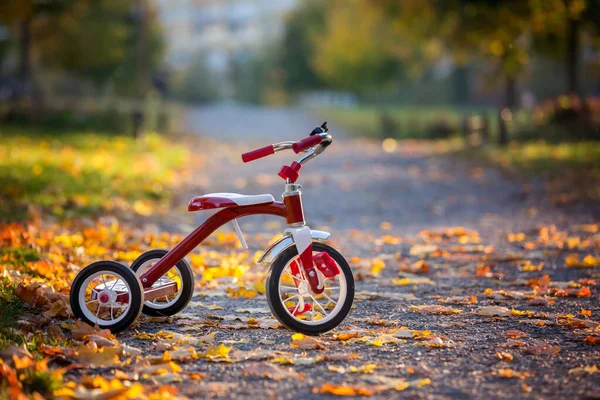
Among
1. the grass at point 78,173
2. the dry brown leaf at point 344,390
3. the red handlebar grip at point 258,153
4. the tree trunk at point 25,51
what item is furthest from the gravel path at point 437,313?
the tree trunk at point 25,51

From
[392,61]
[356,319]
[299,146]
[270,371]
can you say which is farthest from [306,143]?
[392,61]

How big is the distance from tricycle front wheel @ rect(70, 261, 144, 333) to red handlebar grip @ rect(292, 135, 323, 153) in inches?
45.8

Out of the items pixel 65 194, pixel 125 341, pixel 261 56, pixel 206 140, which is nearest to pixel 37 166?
pixel 65 194

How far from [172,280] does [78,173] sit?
8335 mm

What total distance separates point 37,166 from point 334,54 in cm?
3295

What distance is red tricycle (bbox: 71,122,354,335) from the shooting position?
4.72 metres

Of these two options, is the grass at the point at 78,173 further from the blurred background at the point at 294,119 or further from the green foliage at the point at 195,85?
the green foliage at the point at 195,85

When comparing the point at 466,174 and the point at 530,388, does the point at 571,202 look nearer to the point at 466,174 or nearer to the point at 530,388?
the point at 466,174

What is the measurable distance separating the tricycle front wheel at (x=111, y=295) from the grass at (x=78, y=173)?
4.20 meters

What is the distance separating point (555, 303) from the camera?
18.5 feet

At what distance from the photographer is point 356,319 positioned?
206 inches

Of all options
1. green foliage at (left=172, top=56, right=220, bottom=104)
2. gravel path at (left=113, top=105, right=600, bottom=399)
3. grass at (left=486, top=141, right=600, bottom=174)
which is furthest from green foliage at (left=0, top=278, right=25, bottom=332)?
green foliage at (left=172, top=56, right=220, bottom=104)

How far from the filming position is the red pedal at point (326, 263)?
480 centimetres

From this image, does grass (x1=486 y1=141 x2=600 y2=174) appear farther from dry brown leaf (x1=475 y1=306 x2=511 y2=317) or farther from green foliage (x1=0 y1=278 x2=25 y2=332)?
green foliage (x1=0 y1=278 x2=25 y2=332)
